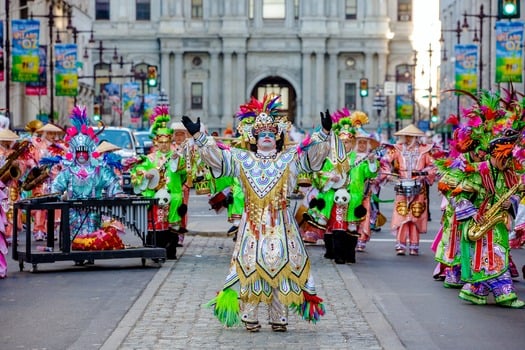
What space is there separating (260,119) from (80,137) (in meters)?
6.50

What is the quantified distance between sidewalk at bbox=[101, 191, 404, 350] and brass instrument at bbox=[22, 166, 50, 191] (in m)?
2.83

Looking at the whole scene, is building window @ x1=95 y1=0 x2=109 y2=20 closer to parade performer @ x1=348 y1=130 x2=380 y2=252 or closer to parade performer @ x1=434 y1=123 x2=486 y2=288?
parade performer @ x1=348 y1=130 x2=380 y2=252

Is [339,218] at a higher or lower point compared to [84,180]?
lower

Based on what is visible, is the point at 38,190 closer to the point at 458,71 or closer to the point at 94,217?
the point at 94,217

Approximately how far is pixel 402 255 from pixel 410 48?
84.1 metres

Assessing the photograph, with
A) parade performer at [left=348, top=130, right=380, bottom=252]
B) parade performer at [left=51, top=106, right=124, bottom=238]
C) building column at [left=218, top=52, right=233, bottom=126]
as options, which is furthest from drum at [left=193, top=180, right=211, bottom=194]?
building column at [left=218, top=52, right=233, bottom=126]

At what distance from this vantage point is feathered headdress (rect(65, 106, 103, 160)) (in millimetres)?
17984

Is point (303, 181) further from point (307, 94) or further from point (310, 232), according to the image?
point (307, 94)

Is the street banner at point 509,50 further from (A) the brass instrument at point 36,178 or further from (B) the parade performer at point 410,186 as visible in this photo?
(A) the brass instrument at point 36,178

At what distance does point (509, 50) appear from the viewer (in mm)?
39969

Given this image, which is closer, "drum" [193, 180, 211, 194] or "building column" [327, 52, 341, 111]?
"drum" [193, 180, 211, 194]

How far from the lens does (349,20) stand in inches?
4045

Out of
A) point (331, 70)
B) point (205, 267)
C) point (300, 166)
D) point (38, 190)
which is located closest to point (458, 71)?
point (38, 190)

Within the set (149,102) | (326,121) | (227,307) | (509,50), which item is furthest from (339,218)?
(149,102)
